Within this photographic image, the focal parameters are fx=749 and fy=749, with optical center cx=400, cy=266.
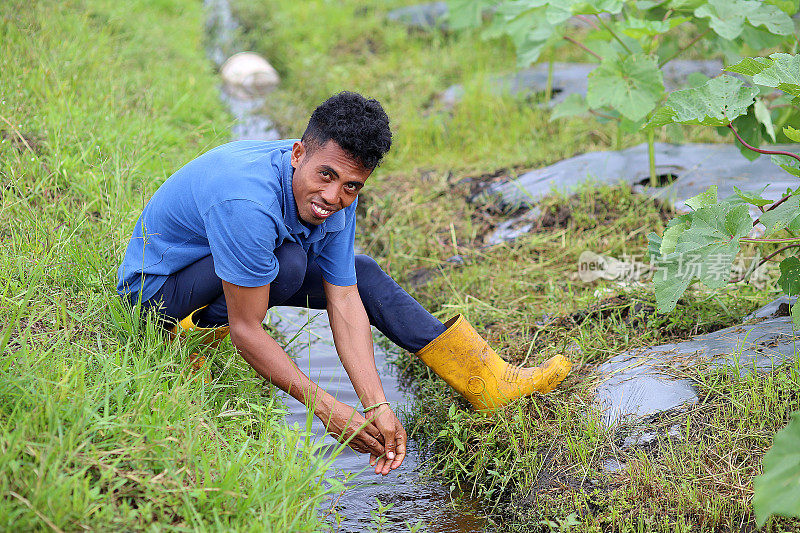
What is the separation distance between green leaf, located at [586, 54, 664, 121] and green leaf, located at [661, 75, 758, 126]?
3.61 feet

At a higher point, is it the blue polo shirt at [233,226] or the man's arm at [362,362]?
the blue polo shirt at [233,226]

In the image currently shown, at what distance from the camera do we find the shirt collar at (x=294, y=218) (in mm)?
2367

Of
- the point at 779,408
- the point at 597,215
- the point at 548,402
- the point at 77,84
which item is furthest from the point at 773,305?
the point at 77,84

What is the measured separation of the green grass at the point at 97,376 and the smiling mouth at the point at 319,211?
0.61 metres

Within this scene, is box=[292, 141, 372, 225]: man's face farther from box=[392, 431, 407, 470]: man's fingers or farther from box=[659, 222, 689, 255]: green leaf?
box=[659, 222, 689, 255]: green leaf

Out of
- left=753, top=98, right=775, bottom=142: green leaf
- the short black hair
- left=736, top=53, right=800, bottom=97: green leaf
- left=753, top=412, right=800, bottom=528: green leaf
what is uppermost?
the short black hair

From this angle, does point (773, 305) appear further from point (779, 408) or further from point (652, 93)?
point (652, 93)

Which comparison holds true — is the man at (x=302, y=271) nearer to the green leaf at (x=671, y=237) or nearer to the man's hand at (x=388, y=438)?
the man's hand at (x=388, y=438)

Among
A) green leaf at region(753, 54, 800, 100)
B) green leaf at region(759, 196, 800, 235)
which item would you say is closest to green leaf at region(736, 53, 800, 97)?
green leaf at region(753, 54, 800, 100)

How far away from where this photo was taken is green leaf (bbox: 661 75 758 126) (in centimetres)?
250

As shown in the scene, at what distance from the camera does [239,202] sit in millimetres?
2223

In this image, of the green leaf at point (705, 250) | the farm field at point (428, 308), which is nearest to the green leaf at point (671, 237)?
the green leaf at point (705, 250)

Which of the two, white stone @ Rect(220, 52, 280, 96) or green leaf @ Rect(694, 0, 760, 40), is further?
white stone @ Rect(220, 52, 280, 96)

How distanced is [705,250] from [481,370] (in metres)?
0.87
